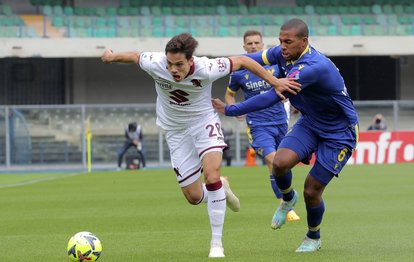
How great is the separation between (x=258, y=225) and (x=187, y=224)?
40.2 inches

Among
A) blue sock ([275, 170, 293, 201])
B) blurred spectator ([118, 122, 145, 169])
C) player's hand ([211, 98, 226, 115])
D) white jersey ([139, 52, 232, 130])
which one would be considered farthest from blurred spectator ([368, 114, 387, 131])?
player's hand ([211, 98, 226, 115])

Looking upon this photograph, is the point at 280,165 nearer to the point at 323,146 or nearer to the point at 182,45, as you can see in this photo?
the point at 323,146

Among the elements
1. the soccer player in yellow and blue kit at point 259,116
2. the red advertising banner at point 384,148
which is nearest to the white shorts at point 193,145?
the soccer player in yellow and blue kit at point 259,116

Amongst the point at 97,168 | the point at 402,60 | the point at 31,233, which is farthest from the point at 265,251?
the point at 402,60

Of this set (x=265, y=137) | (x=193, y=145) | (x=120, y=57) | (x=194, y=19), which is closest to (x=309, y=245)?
(x=193, y=145)

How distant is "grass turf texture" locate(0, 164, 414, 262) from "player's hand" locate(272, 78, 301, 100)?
1542 mm

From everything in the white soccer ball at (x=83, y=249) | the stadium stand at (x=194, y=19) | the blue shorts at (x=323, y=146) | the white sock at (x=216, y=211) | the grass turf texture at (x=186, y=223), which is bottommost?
the grass turf texture at (x=186, y=223)

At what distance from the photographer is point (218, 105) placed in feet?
30.7

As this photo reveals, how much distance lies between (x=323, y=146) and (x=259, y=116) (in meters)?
4.32

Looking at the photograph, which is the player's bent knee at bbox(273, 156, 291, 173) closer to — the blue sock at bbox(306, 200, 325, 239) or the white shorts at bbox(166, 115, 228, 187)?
the blue sock at bbox(306, 200, 325, 239)

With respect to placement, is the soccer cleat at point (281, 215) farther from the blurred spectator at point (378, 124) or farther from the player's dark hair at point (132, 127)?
the blurred spectator at point (378, 124)

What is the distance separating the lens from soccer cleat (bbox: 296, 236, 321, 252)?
9370 mm

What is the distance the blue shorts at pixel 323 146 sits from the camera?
365 inches

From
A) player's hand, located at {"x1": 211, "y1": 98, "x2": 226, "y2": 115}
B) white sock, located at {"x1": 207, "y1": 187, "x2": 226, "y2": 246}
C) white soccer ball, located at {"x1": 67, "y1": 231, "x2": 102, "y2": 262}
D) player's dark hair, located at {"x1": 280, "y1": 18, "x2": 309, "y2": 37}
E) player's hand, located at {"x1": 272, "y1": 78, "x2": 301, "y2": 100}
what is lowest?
white soccer ball, located at {"x1": 67, "y1": 231, "x2": 102, "y2": 262}
